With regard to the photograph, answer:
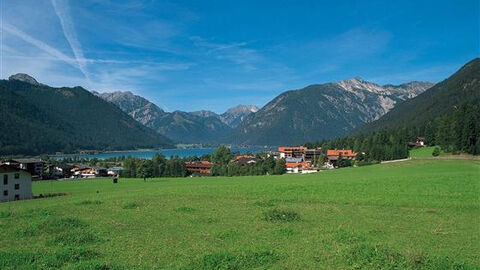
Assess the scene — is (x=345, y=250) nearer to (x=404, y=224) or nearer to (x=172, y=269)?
(x=172, y=269)

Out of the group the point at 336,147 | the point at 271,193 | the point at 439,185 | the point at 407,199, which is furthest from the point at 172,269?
the point at 336,147

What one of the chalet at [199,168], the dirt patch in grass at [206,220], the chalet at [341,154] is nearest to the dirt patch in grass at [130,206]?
the dirt patch in grass at [206,220]

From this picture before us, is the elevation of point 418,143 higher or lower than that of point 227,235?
higher

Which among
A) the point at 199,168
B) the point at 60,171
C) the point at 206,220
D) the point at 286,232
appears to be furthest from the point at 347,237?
the point at 60,171

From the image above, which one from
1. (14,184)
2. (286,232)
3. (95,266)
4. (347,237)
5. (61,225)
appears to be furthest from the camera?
(14,184)

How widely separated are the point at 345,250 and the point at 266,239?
13.9ft

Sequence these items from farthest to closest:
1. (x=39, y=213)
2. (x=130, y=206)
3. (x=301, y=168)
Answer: (x=301, y=168)
(x=130, y=206)
(x=39, y=213)

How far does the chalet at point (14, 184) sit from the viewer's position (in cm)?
5216

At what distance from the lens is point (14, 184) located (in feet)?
175

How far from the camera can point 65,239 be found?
16.6m

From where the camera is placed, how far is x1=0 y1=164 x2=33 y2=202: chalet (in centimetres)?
5216

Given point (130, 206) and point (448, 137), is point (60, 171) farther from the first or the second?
point (448, 137)

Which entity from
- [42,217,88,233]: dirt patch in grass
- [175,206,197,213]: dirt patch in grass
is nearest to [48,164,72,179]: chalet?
[175,206,197,213]: dirt patch in grass

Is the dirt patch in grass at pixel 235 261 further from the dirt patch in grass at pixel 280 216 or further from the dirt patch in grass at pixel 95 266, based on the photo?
the dirt patch in grass at pixel 280 216
